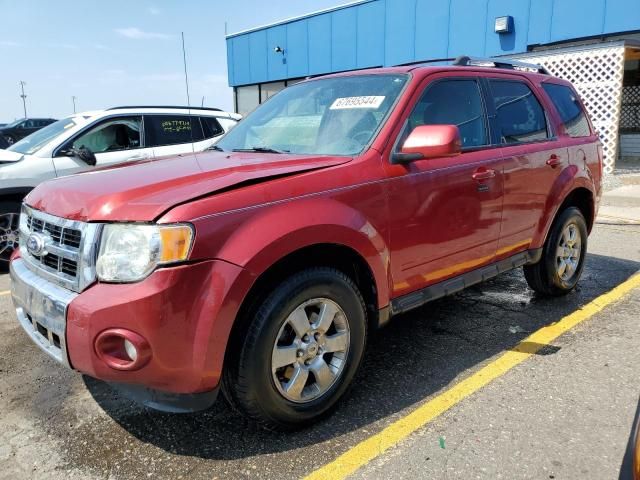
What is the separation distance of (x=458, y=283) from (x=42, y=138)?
5.45 meters

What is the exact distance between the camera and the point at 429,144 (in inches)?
113

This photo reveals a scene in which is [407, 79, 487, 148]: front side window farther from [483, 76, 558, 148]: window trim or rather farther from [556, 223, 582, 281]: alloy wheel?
[556, 223, 582, 281]: alloy wheel

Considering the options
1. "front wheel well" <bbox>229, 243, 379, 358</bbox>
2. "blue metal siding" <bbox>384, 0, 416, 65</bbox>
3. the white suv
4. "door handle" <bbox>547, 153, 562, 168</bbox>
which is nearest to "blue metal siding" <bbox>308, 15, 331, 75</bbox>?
"blue metal siding" <bbox>384, 0, 416, 65</bbox>

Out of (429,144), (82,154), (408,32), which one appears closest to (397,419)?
(429,144)

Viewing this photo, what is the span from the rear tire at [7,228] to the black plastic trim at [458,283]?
186 inches

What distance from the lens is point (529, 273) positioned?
179 inches

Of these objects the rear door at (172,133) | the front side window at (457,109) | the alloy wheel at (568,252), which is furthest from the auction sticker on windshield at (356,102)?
the rear door at (172,133)

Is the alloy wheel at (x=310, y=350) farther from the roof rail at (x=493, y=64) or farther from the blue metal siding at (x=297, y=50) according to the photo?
the blue metal siding at (x=297, y=50)

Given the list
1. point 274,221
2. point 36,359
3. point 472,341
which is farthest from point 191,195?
point 472,341

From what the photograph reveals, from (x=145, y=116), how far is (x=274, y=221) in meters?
5.17

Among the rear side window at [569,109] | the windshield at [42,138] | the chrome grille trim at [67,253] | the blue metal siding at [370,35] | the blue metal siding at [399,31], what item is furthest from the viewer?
the blue metal siding at [370,35]

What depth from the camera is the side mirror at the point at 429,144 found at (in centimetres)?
284

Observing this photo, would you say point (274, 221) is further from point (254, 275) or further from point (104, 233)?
point (104, 233)

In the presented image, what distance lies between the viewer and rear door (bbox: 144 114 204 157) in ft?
22.7
